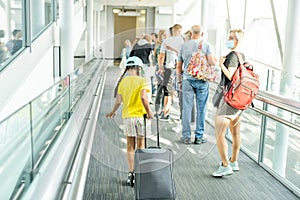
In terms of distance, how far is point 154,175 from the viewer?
3684 millimetres

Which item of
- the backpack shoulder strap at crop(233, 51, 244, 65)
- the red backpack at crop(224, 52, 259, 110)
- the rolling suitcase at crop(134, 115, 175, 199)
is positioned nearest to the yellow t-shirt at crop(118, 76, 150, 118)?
the rolling suitcase at crop(134, 115, 175, 199)

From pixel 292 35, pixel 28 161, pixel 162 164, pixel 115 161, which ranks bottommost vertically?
pixel 115 161

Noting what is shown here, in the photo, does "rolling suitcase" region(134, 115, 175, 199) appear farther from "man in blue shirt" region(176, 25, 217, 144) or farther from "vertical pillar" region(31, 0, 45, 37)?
"vertical pillar" region(31, 0, 45, 37)

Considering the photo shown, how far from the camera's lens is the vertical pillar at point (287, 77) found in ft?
15.3

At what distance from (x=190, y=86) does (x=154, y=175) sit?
2.25 metres

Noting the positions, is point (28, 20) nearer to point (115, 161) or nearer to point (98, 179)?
point (115, 161)

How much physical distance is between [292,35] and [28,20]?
382cm

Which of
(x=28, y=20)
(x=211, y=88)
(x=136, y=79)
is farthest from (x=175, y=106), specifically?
(x=136, y=79)

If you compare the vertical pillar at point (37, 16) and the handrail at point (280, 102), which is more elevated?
the vertical pillar at point (37, 16)

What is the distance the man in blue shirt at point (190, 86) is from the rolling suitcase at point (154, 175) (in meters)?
1.87

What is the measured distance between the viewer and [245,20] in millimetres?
12664

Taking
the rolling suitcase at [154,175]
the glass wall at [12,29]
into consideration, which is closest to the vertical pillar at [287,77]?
the rolling suitcase at [154,175]

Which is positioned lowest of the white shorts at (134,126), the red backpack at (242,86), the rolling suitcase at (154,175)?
the rolling suitcase at (154,175)

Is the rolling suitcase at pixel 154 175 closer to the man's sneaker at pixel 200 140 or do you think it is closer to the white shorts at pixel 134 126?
the white shorts at pixel 134 126
